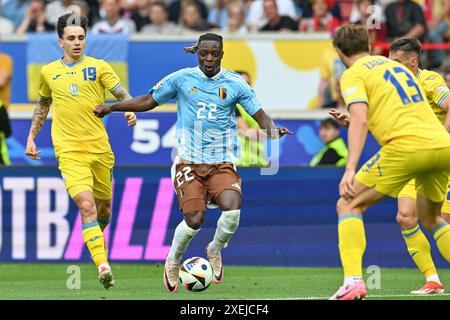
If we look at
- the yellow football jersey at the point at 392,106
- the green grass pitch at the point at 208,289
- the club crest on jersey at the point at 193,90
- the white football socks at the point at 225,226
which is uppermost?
the club crest on jersey at the point at 193,90

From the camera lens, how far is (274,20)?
20.1 meters

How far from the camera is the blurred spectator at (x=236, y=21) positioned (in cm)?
2041

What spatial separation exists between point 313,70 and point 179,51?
2.28 metres

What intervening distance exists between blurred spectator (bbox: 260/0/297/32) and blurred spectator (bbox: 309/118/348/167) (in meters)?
3.23

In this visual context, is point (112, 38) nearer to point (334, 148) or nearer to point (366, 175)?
point (334, 148)

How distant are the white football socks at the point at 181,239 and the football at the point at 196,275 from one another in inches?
13.3

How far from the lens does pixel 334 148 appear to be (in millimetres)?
17156

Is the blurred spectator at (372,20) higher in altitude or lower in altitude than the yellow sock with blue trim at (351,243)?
higher

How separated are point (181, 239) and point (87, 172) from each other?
4.18 ft

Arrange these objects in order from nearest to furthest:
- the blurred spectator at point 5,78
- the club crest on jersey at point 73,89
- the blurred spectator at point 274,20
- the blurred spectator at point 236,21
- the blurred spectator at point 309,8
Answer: the club crest on jersey at point 73,89
the blurred spectator at point 5,78
the blurred spectator at point 274,20
the blurred spectator at point 236,21
the blurred spectator at point 309,8

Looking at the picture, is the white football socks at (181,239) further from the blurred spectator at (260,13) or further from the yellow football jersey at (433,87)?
the blurred spectator at (260,13)

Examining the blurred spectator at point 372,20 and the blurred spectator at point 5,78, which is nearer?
the blurred spectator at point 5,78

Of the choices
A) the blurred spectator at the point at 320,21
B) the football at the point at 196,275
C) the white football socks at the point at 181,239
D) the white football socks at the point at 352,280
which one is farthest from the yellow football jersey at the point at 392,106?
the blurred spectator at the point at 320,21

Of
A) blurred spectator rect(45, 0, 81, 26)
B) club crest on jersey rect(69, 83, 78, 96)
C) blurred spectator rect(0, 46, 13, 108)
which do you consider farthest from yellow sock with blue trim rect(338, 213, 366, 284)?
blurred spectator rect(45, 0, 81, 26)
